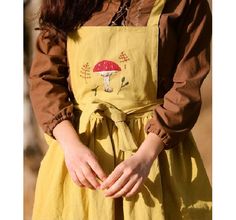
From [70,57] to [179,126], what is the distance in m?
0.19

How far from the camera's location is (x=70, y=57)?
0.82m

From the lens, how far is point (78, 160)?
773mm

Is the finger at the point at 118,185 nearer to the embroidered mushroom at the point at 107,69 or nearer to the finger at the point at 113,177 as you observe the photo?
the finger at the point at 113,177

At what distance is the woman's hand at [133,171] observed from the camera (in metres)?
0.76

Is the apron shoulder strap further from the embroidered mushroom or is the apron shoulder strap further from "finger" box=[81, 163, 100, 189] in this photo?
"finger" box=[81, 163, 100, 189]

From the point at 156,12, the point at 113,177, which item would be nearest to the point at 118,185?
the point at 113,177

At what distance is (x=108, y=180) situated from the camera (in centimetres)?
76

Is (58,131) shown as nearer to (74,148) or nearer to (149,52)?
(74,148)
